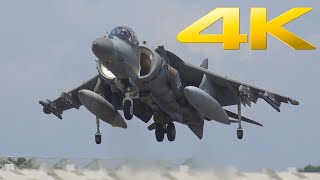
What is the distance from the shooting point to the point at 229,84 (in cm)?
4147

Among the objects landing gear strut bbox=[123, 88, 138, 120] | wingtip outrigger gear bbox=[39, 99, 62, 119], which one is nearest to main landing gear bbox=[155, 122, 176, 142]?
wingtip outrigger gear bbox=[39, 99, 62, 119]

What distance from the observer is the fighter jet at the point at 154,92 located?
36438mm

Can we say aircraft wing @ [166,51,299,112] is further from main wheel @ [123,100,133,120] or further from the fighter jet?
main wheel @ [123,100,133,120]

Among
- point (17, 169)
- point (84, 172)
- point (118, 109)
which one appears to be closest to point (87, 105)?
point (118, 109)

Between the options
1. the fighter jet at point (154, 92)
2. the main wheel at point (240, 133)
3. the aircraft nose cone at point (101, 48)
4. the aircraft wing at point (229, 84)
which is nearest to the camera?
the aircraft nose cone at point (101, 48)

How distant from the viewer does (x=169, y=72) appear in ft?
126

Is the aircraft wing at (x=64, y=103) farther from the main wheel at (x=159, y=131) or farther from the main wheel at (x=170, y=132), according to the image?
the main wheel at (x=170, y=132)

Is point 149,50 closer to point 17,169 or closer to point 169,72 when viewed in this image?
point 169,72

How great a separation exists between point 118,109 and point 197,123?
393cm

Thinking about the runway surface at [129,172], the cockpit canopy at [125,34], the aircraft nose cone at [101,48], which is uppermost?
the cockpit canopy at [125,34]

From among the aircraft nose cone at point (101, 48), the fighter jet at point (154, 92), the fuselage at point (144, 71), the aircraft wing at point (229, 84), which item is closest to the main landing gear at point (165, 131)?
the fighter jet at point (154, 92)

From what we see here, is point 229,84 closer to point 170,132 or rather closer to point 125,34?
point 170,132

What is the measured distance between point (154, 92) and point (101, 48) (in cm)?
392

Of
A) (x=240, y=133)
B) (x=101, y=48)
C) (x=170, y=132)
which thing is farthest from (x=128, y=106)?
(x=240, y=133)
